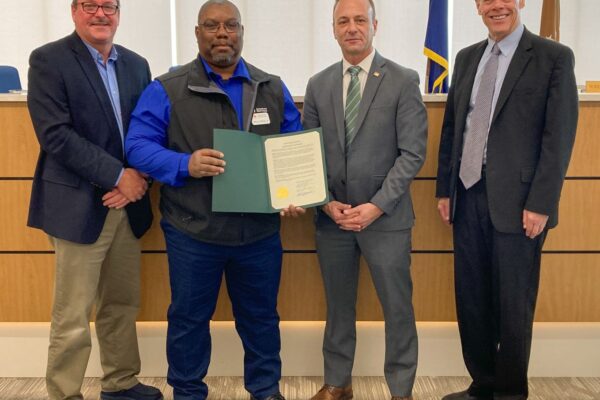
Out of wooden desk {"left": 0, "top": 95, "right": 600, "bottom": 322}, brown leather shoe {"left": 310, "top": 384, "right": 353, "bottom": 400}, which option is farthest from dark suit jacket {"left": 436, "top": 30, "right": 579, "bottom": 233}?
brown leather shoe {"left": 310, "top": 384, "right": 353, "bottom": 400}

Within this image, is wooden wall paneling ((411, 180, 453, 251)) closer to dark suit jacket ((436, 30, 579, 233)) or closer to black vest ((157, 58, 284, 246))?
dark suit jacket ((436, 30, 579, 233))

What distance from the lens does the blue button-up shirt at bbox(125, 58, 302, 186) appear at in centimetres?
219

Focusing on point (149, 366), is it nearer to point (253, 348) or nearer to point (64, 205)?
point (253, 348)

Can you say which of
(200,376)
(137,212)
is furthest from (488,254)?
(137,212)

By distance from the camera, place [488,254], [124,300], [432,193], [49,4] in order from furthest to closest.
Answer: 1. [49,4]
2. [432,193]
3. [124,300]
4. [488,254]

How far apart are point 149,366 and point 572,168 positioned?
2.19 meters

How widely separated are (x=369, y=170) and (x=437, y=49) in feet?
3.42

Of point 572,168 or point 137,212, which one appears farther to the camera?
point 572,168

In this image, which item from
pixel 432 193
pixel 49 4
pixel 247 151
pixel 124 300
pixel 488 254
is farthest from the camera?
pixel 49 4

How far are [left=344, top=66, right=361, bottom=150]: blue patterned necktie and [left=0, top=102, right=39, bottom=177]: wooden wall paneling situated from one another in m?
1.42

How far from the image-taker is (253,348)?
→ 8.18 feet

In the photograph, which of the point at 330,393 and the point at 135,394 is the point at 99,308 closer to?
the point at 135,394

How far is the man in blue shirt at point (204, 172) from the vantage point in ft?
7.22

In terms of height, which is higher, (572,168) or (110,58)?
(110,58)
